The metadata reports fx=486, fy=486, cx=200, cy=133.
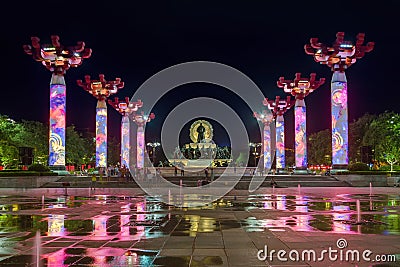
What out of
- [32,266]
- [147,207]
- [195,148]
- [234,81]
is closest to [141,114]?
[195,148]

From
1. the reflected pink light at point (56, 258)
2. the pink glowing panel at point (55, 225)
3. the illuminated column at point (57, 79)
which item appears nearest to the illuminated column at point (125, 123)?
the illuminated column at point (57, 79)

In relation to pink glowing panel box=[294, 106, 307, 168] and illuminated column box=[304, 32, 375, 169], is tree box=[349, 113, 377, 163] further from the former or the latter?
illuminated column box=[304, 32, 375, 169]

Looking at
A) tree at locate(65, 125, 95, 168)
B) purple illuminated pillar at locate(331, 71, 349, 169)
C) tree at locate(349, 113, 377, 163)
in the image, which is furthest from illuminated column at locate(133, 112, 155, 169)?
purple illuminated pillar at locate(331, 71, 349, 169)

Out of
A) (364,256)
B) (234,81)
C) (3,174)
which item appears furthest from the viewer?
(234,81)

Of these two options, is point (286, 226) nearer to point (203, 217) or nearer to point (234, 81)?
point (203, 217)

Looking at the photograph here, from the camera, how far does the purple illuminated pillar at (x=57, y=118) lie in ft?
172

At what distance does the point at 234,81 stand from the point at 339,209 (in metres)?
29.3

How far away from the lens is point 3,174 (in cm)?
4412

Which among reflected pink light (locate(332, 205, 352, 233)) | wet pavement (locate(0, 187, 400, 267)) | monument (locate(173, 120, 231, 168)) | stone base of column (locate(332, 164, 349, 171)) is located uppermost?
monument (locate(173, 120, 231, 168))

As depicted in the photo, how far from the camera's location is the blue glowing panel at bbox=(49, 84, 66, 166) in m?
52.3

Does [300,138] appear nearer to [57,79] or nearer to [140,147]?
[57,79]

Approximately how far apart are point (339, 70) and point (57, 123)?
30.6 m

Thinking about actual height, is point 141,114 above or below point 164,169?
above

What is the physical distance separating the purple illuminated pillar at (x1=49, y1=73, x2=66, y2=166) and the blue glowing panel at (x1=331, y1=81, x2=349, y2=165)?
29.0 m
